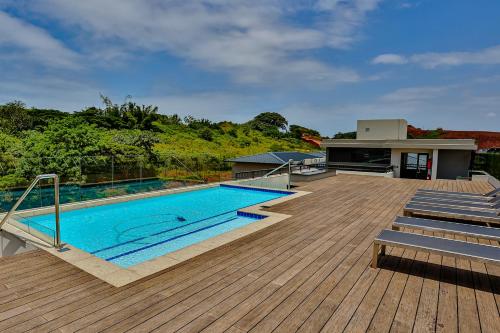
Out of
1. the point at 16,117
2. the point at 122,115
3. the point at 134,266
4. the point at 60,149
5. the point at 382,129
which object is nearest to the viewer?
the point at 134,266

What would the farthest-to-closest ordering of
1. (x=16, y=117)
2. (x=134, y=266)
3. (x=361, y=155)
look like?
(x=16, y=117), (x=361, y=155), (x=134, y=266)

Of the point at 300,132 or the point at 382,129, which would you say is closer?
the point at 382,129

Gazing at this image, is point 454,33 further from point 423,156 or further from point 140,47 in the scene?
point 140,47

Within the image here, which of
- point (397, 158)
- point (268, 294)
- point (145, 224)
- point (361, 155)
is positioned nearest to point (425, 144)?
point (397, 158)

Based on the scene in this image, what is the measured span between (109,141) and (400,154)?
16225mm

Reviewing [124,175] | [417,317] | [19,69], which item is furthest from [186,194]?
[19,69]

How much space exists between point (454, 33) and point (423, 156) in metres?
6.49

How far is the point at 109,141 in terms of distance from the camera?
15.7m

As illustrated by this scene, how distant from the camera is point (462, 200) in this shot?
20.0ft

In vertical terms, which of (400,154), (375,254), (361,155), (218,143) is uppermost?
(218,143)

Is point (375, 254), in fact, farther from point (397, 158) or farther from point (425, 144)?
point (397, 158)

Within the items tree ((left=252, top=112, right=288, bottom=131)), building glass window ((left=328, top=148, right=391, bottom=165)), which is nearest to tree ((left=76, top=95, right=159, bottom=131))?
building glass window ((left=328, top=148, right=391, bottom=165))

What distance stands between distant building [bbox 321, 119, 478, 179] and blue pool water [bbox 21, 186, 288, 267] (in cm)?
972

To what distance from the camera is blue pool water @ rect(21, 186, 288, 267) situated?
5648mm
